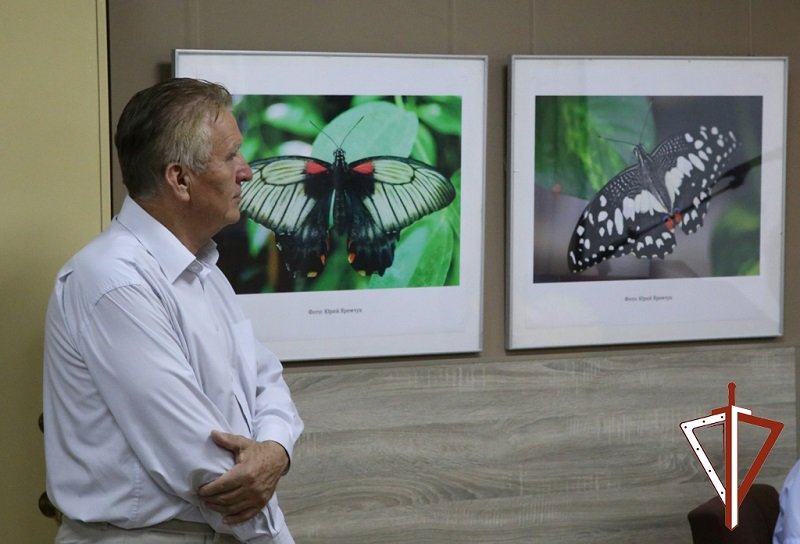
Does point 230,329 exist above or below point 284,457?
above

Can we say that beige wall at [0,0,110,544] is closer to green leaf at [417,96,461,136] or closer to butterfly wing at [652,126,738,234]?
green leaf at [417,96,461,136]

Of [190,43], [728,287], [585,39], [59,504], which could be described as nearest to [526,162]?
[585,39]

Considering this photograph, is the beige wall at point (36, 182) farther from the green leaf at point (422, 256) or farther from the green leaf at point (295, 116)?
the green leaf at point (422, 256)

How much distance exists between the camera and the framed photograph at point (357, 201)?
2.79 metres

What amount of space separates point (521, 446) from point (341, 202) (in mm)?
887

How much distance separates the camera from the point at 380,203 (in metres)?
2.90

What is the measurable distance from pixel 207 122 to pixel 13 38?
55 cm

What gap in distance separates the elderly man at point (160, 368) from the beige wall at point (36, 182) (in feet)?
1.23

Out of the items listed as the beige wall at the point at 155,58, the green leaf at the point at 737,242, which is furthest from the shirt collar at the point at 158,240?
the green leaf at the point at 737,242

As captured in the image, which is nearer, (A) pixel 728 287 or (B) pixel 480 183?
(B) pixel 480 183

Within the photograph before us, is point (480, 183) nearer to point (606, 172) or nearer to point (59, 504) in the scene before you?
point (606, 172)

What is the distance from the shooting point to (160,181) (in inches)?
72.9

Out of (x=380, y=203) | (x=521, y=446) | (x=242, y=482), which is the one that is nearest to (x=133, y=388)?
(x=242, y=482)

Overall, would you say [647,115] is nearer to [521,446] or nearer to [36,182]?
[521,446]
